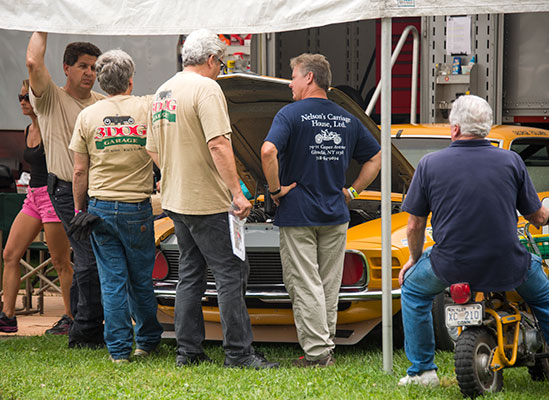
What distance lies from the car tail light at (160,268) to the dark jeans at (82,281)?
0.39 m

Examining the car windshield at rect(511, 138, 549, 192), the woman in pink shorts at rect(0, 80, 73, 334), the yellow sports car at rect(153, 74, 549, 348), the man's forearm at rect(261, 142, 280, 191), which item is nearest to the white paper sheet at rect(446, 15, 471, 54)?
the car windshield at rect(511, 138, 549, 192)

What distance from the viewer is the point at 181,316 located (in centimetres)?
505

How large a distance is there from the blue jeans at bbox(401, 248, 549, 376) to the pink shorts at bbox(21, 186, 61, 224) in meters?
Answer: 2.95

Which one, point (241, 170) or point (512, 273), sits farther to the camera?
point (241, 170)

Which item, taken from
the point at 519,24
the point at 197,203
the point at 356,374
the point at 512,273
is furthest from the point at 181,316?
the point at 519,24

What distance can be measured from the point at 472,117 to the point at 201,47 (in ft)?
5.40

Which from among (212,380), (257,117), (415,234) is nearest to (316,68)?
(257,117)

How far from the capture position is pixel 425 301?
4.40 m

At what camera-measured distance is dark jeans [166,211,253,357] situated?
4938 mm

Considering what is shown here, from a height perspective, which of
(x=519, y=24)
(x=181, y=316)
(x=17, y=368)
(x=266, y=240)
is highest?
(x=519, y=24)

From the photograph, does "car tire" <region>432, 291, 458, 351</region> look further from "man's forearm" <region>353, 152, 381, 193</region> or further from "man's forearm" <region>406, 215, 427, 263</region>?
"man's forearm" <region>406, 215, 427, 263</region>

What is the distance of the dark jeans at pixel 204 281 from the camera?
194 inches

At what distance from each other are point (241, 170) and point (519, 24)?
3518mm

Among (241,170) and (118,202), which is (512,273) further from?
(241,170)
